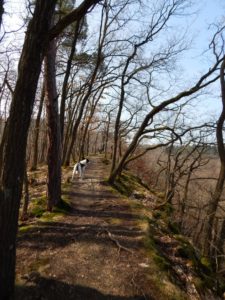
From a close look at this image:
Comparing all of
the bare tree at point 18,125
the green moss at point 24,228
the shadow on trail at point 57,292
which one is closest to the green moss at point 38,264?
the shadow on trail at point 57,292

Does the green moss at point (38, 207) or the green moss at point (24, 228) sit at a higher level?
the green moss at point (38, 207)

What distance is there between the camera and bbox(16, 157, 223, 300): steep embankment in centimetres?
563

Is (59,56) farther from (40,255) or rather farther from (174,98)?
(40,255)

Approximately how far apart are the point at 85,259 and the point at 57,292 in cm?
129

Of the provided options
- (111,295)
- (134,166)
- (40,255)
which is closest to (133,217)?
(40,255)

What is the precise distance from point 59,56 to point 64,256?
49.3ft

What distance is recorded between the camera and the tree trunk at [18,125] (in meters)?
4.74

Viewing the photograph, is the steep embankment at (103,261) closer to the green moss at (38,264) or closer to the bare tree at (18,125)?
the green moss at (38,264)

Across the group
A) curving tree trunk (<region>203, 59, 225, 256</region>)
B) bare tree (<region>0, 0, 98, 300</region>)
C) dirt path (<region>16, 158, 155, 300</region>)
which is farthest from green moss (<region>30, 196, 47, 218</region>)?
curving tree trunk (<region>203, 59, 225, 256</region>)

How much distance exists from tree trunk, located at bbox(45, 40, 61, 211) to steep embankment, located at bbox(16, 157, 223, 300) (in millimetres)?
851

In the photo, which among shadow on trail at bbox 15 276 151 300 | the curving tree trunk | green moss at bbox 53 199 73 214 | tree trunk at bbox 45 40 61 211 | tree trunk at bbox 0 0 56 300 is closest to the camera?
tree trunk at bbox 0 0 56 300

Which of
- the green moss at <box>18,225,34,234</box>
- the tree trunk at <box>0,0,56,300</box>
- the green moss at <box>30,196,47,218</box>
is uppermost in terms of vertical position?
the tree trunk at <box>0,0,56,300</box>

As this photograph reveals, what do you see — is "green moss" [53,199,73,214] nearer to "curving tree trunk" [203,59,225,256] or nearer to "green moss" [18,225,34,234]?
"green moss" [18,225,34,234]

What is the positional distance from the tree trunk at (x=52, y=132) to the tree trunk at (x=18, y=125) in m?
4.37
